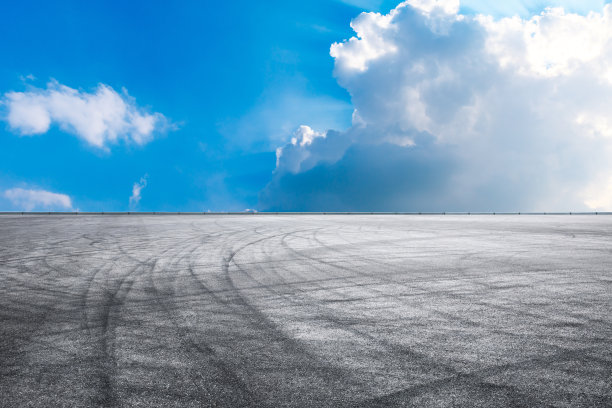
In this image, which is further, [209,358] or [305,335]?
[305,335]

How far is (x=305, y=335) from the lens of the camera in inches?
135

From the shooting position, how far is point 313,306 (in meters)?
4.41

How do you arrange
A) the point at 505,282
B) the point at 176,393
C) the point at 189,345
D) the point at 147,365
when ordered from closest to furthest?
the point at 176,393
the point at 147,365
the point at 189,345
the point at 505,282

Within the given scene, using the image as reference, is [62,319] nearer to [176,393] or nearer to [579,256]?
[176,393]

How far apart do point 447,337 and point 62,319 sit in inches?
162

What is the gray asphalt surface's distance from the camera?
2400mm

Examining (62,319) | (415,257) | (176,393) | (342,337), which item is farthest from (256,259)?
(176,393)

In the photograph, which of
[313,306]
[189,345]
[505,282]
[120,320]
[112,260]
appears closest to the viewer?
[189,345]

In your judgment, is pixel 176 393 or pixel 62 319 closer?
pixel 176 393

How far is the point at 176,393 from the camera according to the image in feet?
7.84

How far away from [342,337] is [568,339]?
2.11 meters

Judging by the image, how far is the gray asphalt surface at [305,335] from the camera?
2.40m

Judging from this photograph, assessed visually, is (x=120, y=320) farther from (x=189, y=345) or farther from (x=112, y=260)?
(x=112, y=260)

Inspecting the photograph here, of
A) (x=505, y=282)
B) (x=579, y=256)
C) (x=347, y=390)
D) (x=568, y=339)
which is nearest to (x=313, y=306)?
(x=347, y=390)
